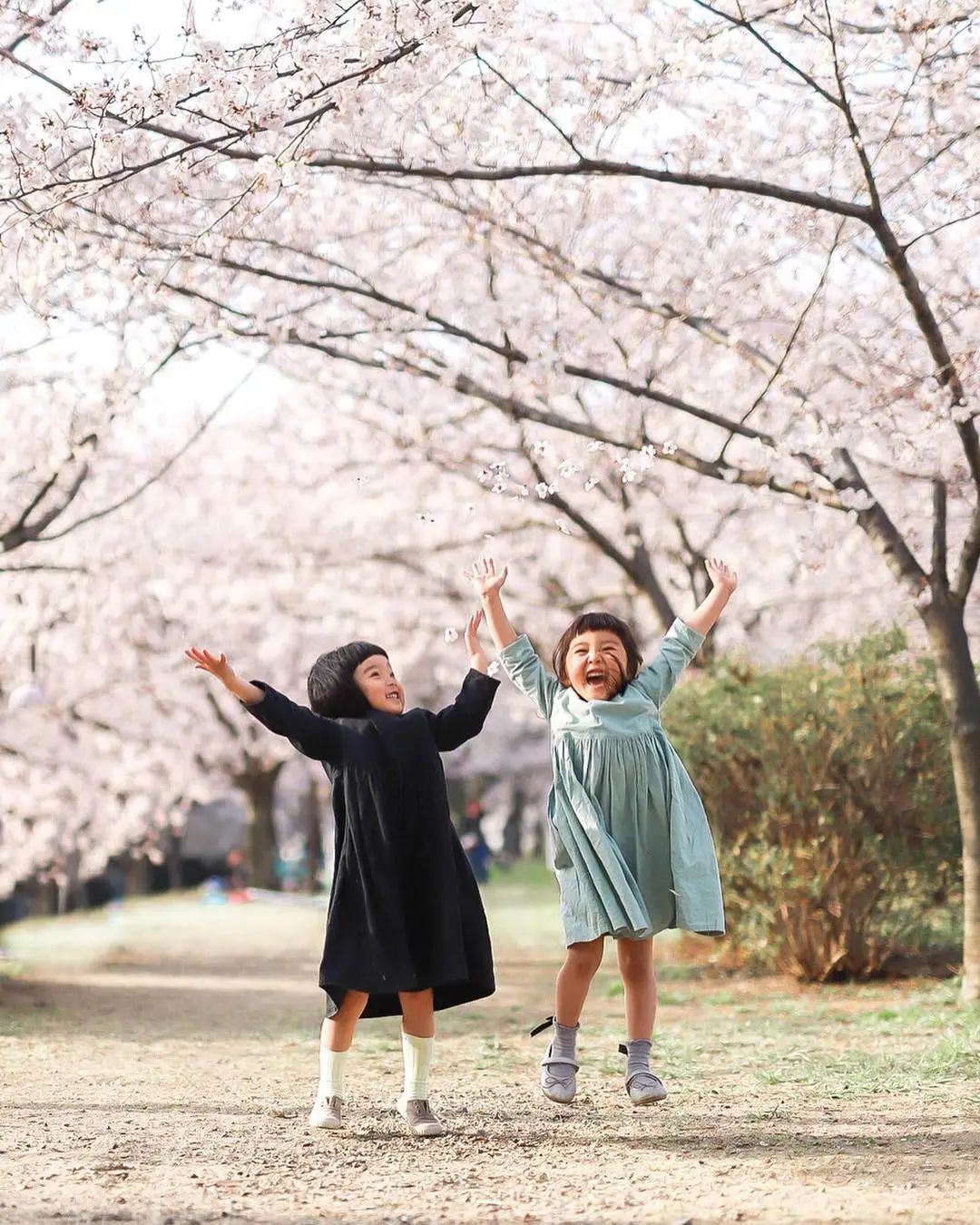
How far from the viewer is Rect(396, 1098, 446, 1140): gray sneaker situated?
4160mm

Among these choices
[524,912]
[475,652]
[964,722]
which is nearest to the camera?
[475,652]

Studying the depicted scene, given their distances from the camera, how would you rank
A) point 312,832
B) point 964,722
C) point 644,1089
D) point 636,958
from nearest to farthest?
point 644,1089
point 636,958
point 964,722
point 312,832

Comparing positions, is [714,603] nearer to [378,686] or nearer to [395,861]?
[378,686]

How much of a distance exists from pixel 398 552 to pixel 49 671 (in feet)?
14.0

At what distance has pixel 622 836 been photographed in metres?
4.42

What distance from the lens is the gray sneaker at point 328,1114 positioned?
13.9ft

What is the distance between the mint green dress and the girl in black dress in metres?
0.31

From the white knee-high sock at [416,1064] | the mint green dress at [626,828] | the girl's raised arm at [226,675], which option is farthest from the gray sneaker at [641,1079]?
the girl's raised arm at [226,675]

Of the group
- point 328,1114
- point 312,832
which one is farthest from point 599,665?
point 312,832

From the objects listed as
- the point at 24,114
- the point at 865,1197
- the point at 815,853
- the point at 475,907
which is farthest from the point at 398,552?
the point at 865,1197

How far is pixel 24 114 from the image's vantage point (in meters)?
5.46

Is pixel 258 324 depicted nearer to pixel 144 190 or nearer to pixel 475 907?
pixel 144 190

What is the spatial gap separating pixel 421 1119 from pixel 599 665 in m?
1.42

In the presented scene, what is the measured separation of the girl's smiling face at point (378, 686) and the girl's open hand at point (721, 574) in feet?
3.47
